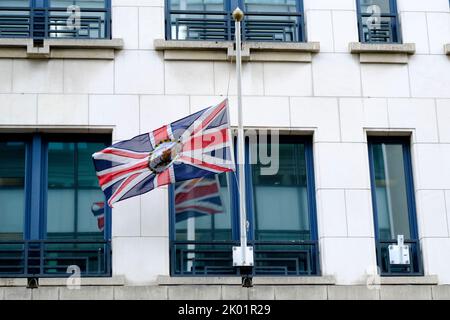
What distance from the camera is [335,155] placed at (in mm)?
19578

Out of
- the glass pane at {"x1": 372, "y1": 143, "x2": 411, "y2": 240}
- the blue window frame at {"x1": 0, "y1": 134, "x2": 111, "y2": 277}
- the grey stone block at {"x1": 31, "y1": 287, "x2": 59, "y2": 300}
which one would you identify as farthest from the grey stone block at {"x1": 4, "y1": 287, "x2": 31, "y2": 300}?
the glass pane at {"x1": 372, "y1": 143, "x2": 411, "y2": 240}

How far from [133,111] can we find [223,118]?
185cm

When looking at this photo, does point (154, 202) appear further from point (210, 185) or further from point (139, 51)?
point (139, 51)

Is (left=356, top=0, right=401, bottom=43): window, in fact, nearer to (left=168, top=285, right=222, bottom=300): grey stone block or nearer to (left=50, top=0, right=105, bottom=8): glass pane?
(left=50, top=0, right=105, bottom=8): glass pane

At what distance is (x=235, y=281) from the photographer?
18531 mm

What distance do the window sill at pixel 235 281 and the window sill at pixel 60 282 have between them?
0.76 meters

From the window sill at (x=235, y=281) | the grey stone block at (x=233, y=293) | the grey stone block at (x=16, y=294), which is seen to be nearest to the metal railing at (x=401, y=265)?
the window sill at (x=235, y=281)

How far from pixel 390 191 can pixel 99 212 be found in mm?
5388

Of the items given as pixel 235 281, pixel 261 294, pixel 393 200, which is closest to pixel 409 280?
pixel 393 200

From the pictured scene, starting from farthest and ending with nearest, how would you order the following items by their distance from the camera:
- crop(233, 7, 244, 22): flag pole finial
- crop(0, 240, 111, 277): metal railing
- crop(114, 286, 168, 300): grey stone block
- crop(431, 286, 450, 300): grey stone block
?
crop(233, 7, 244, 22): flag pole finial → crop(0, 240, 111, 277): metal railing → crop(431, 286, 450, 300): grey stone block → crop(114, 286, 168, 300): grey stone block

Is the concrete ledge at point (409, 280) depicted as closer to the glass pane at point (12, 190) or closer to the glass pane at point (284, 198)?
the glass pane at point (284, 198)

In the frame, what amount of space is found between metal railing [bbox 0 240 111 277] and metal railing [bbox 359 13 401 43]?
21.0 feet

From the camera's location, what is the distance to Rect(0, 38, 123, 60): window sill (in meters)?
19.7

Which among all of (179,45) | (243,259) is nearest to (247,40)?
(179,45)
